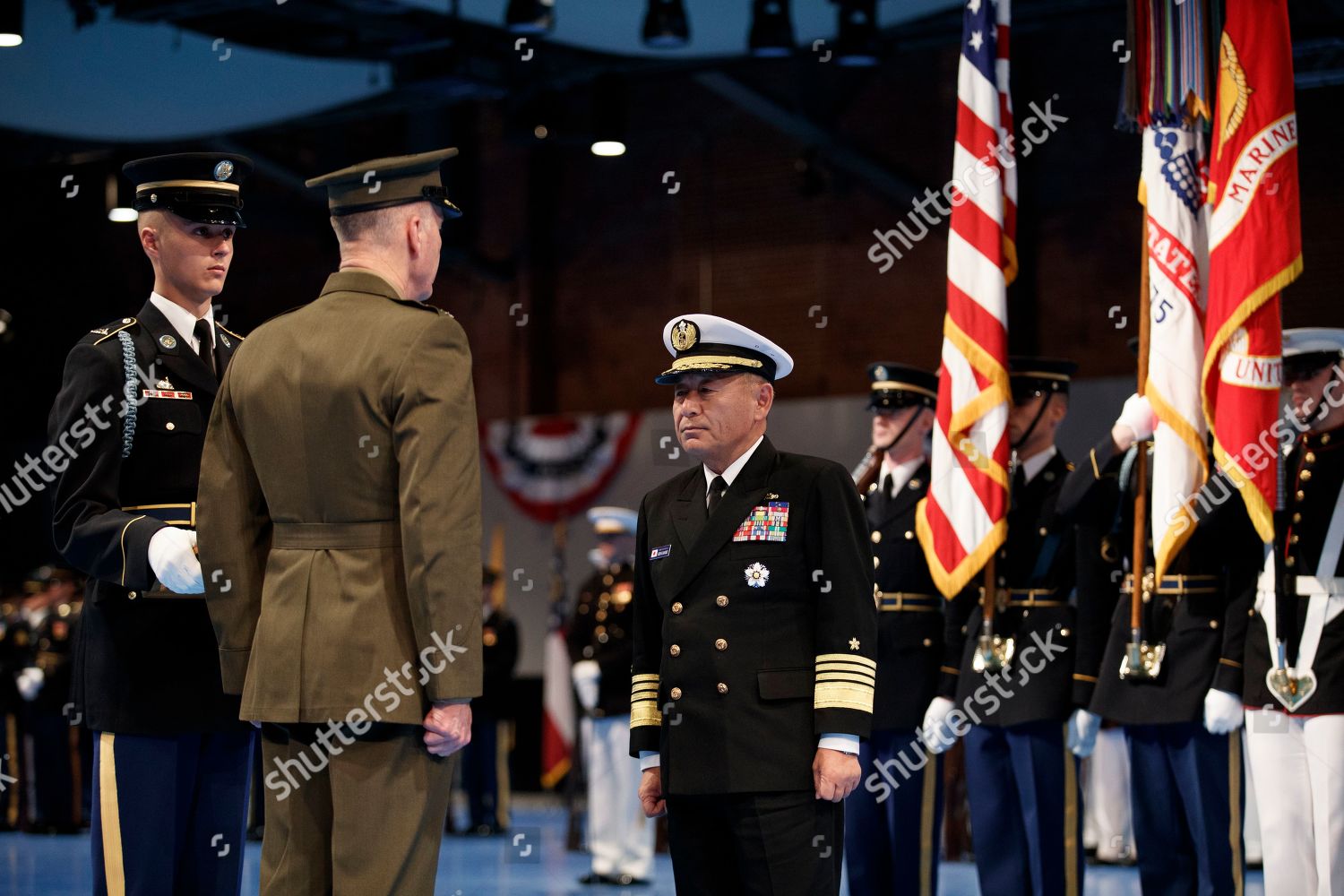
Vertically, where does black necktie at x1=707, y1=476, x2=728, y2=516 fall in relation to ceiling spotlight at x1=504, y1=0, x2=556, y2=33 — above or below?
below

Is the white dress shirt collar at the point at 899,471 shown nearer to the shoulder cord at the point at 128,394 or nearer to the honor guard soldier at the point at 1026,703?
the honor guard soldier at the point at 1026,703

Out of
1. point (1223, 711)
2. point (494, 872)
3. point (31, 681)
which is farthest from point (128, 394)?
point (31, 681)

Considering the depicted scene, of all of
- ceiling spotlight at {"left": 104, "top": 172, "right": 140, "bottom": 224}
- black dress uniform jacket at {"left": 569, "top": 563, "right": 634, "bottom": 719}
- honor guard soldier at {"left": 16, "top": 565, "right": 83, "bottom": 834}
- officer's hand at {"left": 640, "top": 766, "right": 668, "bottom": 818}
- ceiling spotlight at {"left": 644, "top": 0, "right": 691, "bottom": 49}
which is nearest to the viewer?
officer's hand at {"left": 640, "top": 766, "right": 668, "bottom": 818}

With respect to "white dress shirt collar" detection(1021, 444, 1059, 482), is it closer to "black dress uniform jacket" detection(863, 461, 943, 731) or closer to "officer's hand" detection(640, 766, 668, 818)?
"black dress uniform jacket" detection(863, 461, 943, 731)

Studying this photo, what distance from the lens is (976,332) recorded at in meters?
4.91

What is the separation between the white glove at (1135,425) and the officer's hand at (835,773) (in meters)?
1.89

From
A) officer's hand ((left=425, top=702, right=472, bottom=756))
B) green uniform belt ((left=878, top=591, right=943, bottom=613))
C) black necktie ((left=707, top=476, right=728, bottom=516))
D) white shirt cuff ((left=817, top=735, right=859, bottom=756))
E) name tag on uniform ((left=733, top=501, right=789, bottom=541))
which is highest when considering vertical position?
black necktie ((left=707, top=476, right=728, bottom=516))

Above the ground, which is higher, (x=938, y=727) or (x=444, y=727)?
(x=444, y=727)

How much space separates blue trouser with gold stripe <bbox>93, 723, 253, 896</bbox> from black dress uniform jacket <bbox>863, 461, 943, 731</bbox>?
7.29ft

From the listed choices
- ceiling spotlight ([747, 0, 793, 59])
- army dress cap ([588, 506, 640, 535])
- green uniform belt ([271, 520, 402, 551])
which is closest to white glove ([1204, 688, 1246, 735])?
green uniform belt ([271, 520, 402, 551])

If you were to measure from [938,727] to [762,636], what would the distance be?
6.00ft

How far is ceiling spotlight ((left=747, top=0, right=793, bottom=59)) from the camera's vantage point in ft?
26.6

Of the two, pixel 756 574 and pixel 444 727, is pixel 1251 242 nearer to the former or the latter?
pixel 756 574

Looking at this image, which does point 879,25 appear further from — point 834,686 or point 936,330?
point 834,686
